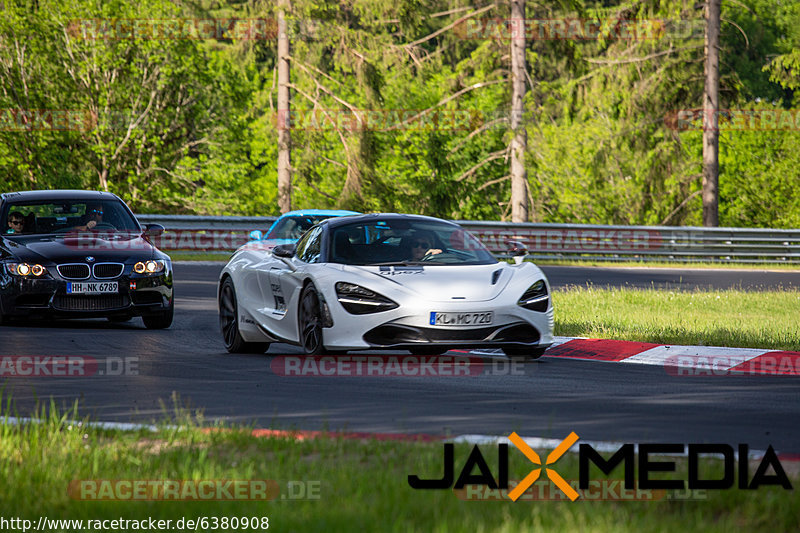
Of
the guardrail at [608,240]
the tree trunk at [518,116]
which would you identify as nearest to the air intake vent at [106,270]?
the guardrail at [608,240]

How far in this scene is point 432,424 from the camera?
792cm

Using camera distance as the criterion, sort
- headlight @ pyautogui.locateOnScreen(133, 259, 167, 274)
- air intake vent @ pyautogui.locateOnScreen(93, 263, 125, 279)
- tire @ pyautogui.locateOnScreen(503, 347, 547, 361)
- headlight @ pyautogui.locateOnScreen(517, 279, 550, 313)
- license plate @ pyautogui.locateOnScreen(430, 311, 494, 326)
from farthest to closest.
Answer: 1. headlight @ pyautogui.locateOnScreen(133, 259, 167, 274)
2. air intake vent @ pyautogui.locateOnScreen(93, 263, 125, 279)
3. tire @ pyautogui.locateOnScreen(503, 347, 547, 361)
4. headlight @ pyautogui.locateOnScreen(517, 279, 550, 313)
5. license plate @ pyautogui.locateOnScreen(430, 311, 494, 326)

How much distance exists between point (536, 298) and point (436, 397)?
2.35 m

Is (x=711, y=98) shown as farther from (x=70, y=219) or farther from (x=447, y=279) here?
(x=447, y=279)

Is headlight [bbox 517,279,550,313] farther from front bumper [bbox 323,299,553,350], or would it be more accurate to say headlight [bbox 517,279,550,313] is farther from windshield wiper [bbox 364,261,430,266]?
windshield wiper [bbox 364,261,430,266]

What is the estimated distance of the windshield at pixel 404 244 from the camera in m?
11.8

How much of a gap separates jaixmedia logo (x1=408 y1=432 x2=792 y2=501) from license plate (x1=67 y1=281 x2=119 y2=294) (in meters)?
9.30

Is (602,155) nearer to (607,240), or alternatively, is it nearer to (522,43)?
(522,43)

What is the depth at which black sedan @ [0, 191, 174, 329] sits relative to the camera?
48.3ft

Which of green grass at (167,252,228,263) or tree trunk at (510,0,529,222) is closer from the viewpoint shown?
green grass at (167,252,228,263)

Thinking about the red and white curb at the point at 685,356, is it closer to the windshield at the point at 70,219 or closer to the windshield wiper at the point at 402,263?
the windshield wiper at the point at 402,263

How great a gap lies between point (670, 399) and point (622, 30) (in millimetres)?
35044

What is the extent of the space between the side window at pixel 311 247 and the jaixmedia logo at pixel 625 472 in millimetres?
6003

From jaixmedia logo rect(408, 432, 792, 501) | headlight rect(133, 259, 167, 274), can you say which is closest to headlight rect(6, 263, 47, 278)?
headlight rect(133, 259, 167, 274)
